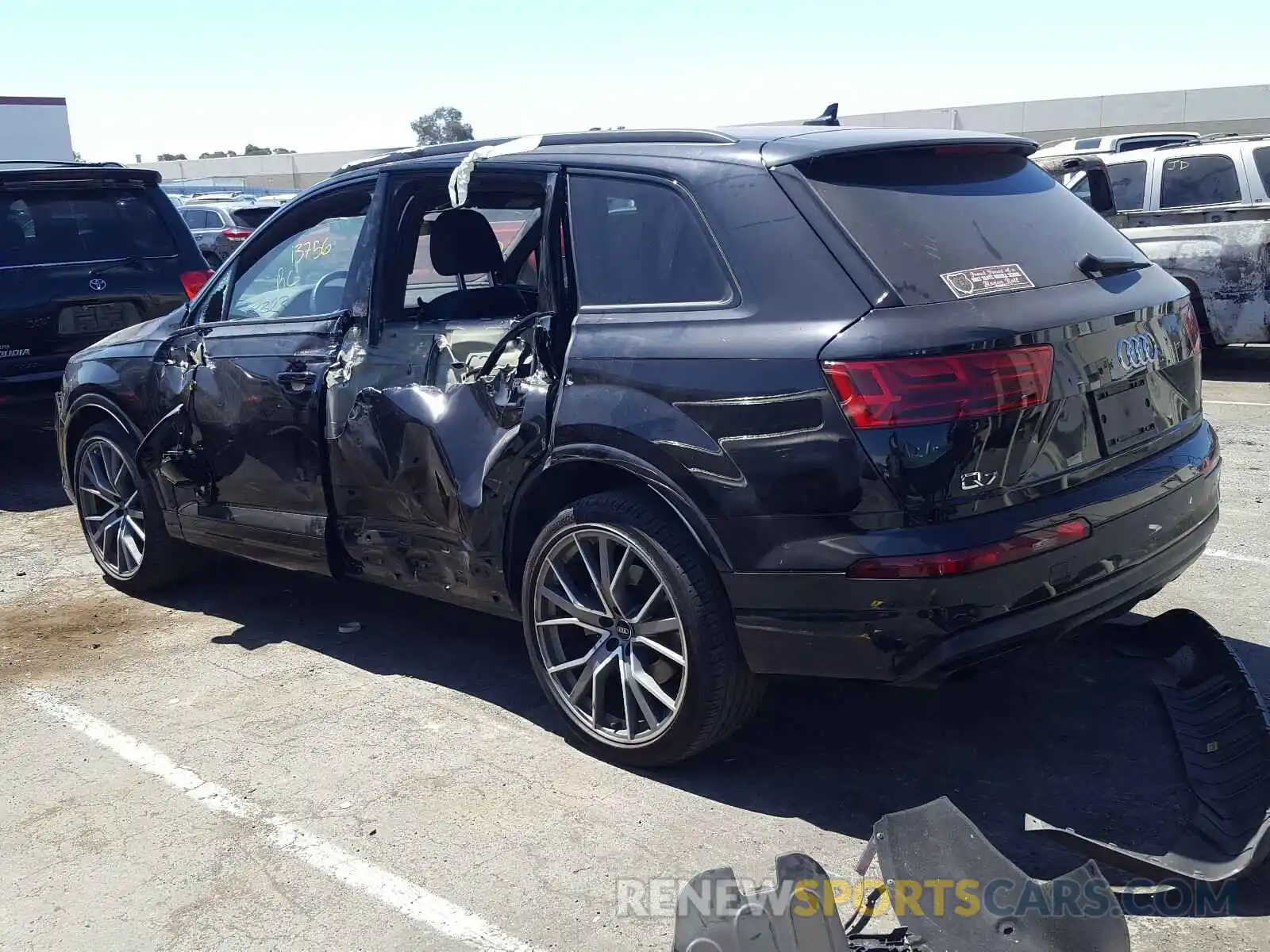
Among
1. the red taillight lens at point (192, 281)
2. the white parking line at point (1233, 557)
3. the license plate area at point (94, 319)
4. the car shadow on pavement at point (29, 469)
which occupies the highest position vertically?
the red taillight lens at point (192, 281)

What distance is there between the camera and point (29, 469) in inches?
354

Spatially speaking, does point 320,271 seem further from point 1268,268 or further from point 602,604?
point 1268,268

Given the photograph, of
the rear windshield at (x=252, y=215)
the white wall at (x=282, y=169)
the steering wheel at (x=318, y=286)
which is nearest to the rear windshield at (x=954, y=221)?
the steering wheel at (x=318, y=286)

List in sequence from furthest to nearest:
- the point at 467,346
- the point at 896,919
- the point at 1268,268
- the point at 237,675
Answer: the point at 1268,268 → the point at 237,675 → the point at 467,346 → the point at 896,919

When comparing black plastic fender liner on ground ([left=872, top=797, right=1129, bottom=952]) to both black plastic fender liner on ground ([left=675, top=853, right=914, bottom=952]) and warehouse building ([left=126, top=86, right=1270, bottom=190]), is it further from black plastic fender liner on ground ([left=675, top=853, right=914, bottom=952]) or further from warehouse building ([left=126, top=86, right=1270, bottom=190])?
warehouse building ([left=126, top=86, right=1270, bottom=190])

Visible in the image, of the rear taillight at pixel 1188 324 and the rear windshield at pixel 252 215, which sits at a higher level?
the rear windshield at pixel 252 215

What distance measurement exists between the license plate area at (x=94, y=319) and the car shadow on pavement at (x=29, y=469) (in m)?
0.61

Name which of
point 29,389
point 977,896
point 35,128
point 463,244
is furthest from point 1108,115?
point 977,896

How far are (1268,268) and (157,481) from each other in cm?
833

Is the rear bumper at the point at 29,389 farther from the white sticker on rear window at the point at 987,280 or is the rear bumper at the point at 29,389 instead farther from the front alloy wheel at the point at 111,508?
the white sticker on rear window at the point at 987,280

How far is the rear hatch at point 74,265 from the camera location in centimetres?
772

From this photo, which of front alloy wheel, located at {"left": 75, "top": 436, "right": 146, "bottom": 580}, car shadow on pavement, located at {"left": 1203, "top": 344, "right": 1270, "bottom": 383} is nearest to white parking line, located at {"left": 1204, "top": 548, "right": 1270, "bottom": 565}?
front alloy wheel, located at {"left": 75, "top": 436, "right": 146, "bottom": 580}

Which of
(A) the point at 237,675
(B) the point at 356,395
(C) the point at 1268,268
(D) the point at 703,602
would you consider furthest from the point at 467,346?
(C) the point at 1268,268

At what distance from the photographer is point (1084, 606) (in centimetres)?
332
